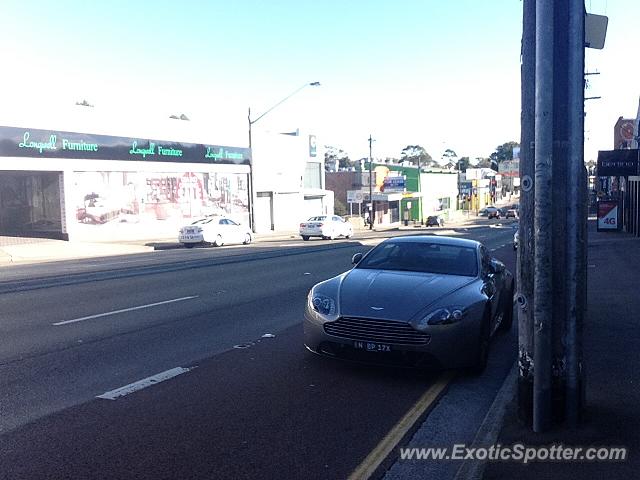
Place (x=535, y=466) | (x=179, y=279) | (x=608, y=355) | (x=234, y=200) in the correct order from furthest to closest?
1. (x=234, y=200)
2. (x=179, y=279)
3. (x=608, y=355)
4. (x=535, y=466)

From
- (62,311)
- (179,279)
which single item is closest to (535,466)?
(62,311)

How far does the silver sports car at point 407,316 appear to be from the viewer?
617 centimetres

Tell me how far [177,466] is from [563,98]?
3.75 meters

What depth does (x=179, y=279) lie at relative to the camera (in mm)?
14906

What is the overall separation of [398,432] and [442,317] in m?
1.44

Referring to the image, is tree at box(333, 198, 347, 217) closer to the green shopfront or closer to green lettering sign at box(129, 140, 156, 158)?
the green shopfront

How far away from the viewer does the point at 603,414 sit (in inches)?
204

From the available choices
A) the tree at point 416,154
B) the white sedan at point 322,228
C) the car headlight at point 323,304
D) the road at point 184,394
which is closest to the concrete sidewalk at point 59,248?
the white sedan at point 322,228

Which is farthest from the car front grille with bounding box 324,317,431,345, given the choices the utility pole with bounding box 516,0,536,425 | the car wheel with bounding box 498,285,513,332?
the car wheel with bounding box 498,285,513,332

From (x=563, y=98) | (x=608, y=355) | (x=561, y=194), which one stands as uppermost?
(x=563, y=98)

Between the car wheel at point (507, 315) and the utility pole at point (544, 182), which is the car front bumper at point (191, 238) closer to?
the car wheel at point (507, 315)

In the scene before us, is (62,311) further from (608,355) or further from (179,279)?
(608,355)

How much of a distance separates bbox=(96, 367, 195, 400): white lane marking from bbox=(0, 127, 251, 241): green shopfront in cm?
2565

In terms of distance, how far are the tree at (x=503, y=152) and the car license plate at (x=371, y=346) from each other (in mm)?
177785
